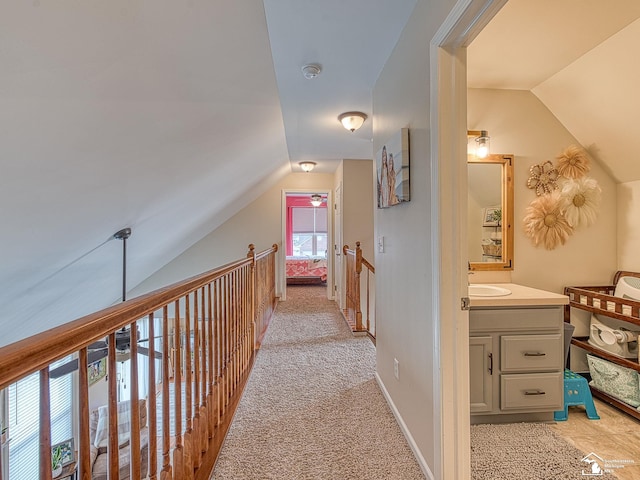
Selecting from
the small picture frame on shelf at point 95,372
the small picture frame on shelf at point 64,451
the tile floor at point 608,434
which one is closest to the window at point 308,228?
the small picture frame on shelf at point 95,372

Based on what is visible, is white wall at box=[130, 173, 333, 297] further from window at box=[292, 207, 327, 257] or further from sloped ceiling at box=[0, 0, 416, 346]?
window at box=[292, 207, 327, 257]

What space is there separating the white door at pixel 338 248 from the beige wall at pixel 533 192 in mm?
2700

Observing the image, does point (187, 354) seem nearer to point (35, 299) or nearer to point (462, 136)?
point (462, 136)

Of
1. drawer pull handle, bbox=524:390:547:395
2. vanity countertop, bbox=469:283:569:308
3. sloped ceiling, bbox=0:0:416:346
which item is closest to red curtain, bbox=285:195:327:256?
sloped ceiling, bbox=0:0:416:346

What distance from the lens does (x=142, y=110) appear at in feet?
5.26

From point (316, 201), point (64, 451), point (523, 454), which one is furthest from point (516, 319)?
point (316, 201)

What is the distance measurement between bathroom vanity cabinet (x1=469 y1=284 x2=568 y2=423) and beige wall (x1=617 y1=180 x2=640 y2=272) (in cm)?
101

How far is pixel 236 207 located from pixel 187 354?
4044 millimetres

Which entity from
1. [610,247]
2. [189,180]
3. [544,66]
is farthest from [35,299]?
[610,247]

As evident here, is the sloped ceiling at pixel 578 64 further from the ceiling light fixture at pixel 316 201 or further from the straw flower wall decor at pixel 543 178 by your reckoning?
the ceiling light fixture at pixel 316 201

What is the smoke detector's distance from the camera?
2146 mm

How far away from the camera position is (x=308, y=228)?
1037 centimetres

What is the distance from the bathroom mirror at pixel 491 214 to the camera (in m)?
2.42

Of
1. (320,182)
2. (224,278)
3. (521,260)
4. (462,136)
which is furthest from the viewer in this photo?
(320,182)
